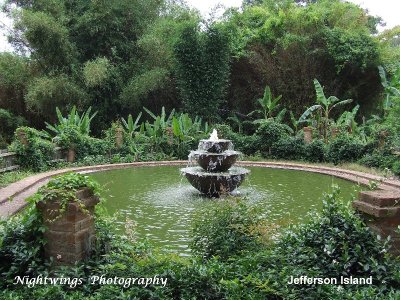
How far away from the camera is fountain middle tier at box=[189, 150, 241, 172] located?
9.30 meters

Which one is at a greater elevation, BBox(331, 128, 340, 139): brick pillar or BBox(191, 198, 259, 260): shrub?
BBox(331, 128, 340, 139): brick pillar

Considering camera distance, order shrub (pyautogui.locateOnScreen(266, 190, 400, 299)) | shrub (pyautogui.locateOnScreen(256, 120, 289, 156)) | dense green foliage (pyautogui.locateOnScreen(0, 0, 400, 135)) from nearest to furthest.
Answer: shrub (pyautogui.locateOnScreen(266, 190, 400, 299)) < shrub (pyautogui.locateOnScreen(256, 120, 289, 156)) < dense green foliage (pyautogui.locateOnScreen(0, 0, 400, 135))

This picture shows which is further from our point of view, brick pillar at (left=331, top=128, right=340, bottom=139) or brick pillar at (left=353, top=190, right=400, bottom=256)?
brick pillar at (left=331, top=128, right=340, bottom=139)

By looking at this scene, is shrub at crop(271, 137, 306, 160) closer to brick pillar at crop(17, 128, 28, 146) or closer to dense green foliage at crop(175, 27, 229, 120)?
dense green foliage at crop(175, 27, 229, 120)

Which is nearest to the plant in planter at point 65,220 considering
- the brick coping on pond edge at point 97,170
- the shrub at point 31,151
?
the brick coping on pond edge at point 97,170

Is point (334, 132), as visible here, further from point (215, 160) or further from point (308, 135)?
point (215, 160)

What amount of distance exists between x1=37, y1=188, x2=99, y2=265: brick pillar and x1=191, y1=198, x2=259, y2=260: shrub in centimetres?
124

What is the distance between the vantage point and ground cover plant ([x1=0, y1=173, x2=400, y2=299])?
135 inches

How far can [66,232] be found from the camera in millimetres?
3936

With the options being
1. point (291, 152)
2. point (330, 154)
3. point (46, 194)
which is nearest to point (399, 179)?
point (330, 154)

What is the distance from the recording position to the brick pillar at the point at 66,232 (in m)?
3.91

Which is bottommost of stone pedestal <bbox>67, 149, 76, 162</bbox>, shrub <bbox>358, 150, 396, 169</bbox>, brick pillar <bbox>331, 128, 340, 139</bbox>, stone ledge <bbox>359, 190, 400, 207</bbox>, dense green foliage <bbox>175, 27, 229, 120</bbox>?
stone pedestal <bbox>67, 149, 76, 162</bbox>

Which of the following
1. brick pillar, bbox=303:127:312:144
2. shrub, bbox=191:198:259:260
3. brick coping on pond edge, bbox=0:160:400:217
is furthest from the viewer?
brick pillar, bbox=303:127:312:144

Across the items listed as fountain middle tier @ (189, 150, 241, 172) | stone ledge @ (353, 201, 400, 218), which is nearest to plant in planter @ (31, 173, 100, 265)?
stone ledge @ (353, 201, 400, 218)
